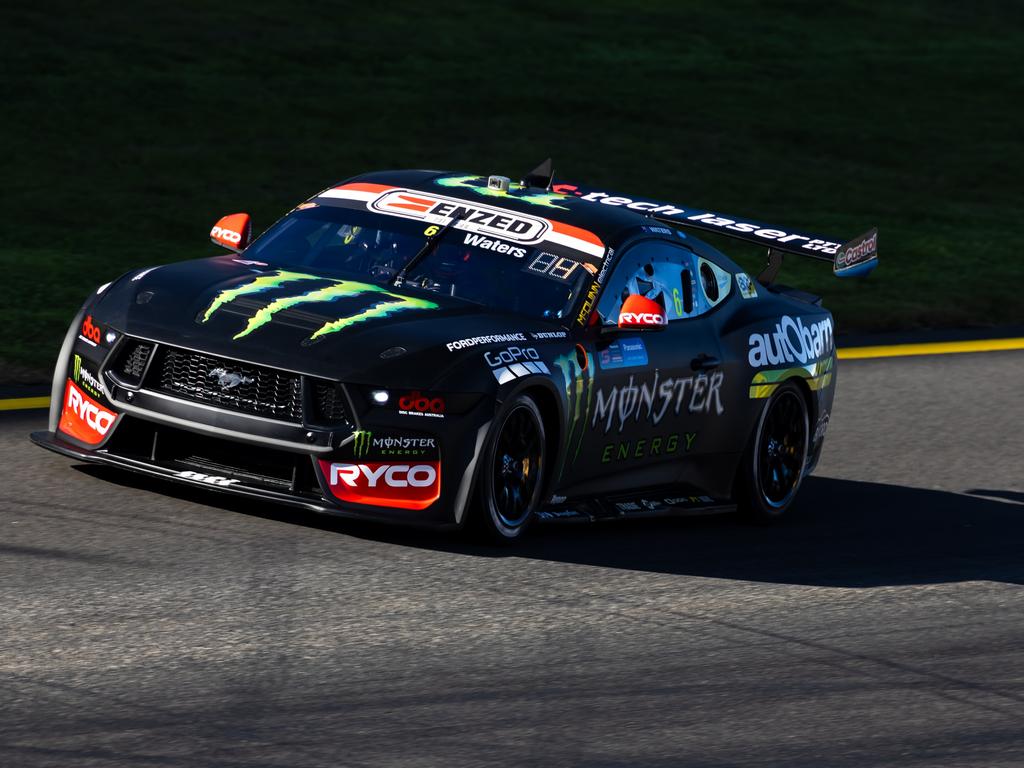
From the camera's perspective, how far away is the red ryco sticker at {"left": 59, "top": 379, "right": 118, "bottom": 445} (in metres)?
8.04

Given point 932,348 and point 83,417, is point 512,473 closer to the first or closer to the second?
point 83,417

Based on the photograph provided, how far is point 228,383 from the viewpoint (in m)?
7.79

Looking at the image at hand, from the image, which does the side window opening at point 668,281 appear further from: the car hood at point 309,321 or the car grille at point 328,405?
the car grille at point 328,405

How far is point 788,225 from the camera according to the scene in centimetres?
1850

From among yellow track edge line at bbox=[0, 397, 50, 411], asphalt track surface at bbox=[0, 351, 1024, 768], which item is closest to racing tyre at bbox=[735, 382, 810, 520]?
asphalt track surface at bbox=[0, 351, 1024, 768]

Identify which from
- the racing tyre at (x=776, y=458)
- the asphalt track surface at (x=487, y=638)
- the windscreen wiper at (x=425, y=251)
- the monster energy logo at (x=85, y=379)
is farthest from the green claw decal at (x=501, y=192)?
the monster energy logo at (x=85, y=379)

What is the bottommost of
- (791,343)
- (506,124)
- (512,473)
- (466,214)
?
(512,473)

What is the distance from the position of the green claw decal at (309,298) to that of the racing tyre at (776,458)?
226 centimetres

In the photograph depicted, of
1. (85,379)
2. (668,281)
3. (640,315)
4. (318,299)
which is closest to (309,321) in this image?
(318,299)

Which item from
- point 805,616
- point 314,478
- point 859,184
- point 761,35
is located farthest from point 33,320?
point 761,35

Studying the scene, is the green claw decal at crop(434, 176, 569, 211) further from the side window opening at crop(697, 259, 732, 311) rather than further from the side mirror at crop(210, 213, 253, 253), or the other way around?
the side mirror at crop(210, 213, 253, 253)

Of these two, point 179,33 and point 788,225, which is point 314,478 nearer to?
point 788,225

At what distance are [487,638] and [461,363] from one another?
4.54 feet

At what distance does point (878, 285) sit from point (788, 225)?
6.45 feet
